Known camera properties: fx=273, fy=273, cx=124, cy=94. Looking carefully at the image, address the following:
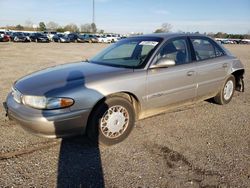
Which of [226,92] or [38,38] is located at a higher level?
[226,92]

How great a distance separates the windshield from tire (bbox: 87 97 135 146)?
2.41ft

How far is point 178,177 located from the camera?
3168mm

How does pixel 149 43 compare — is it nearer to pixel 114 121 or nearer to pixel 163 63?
pixel 163 63

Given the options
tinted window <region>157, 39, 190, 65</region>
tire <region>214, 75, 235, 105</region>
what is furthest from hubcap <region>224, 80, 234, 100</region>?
tinted window <region>157, 39, 190, 65</region>

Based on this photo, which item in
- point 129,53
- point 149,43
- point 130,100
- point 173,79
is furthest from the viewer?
point 129,53

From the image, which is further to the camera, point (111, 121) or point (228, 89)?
point (228, 89)

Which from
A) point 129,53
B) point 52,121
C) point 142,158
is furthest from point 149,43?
point 52,121

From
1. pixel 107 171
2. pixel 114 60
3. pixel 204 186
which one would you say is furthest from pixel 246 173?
pixel 114 60

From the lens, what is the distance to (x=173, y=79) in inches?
181

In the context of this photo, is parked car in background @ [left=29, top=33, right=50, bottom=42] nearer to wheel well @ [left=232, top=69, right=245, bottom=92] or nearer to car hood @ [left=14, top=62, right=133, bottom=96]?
wheel well @ [left=232, top=69, right=245, bottom=92]

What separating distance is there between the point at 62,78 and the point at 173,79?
185cm

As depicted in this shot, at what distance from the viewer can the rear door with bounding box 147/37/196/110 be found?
4.36 metres

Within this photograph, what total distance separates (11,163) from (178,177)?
205cm

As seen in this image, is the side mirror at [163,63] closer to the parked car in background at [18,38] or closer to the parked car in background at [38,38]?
the parked car in background at [18,38]
